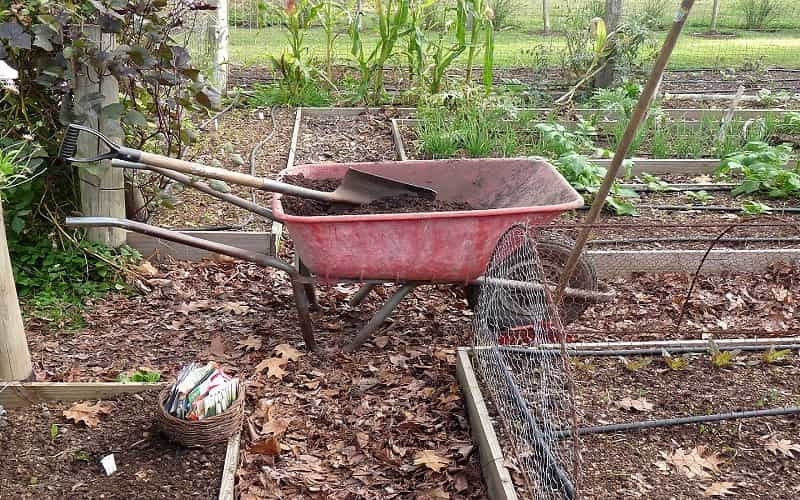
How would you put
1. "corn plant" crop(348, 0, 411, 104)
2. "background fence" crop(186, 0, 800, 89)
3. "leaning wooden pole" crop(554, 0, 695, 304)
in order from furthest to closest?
1. "background fence" crop(186, 0, 800, 89)
2. "corn plant" crop(348, 0, 411, 104)
3. "leaning wooden pole" crop(554, 0, 695, 304)

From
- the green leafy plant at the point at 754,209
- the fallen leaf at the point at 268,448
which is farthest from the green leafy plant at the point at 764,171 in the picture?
the fallen leaf at the point at 268,448

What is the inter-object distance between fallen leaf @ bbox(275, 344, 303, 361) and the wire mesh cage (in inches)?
30.6

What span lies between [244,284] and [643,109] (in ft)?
7.80

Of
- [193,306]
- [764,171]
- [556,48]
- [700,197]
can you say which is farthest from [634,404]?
[556,48]

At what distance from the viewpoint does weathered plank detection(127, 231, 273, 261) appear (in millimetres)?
4082

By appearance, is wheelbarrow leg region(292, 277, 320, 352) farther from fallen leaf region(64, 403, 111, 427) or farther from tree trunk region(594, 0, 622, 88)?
tree trunk region(594, 0, 622, 88)

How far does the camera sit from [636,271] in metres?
4.02

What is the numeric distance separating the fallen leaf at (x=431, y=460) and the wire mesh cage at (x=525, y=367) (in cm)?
24

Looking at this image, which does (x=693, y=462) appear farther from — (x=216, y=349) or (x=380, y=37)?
(x=380, y=37)

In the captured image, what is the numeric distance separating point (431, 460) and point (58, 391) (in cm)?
136

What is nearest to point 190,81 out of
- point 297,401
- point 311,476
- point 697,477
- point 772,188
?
point 297,401

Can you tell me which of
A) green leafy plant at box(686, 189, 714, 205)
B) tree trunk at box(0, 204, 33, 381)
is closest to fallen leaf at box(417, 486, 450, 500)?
tree trunk at box(0, 204, 33, 381)

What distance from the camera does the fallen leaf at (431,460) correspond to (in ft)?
8.67

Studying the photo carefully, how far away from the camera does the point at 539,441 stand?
2451mm
